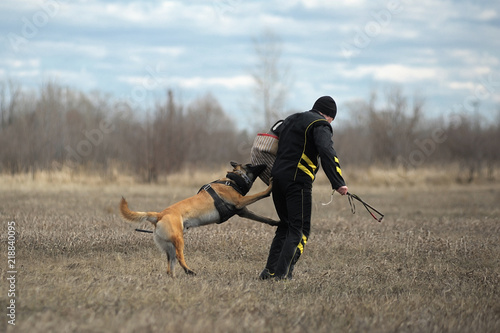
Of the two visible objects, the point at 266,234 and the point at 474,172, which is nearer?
the point at 266,234

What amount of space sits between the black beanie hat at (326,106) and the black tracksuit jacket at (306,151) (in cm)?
8

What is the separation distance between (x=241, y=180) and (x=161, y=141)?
55.3 ft

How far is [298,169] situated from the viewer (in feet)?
19.6

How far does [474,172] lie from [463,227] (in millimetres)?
16471

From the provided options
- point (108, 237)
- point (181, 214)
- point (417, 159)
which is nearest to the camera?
point (181, 214)

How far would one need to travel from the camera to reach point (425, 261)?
7637 millimetres

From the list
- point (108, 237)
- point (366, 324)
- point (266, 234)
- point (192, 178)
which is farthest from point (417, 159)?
point (366, 324)

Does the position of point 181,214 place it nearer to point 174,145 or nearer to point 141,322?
point 141,322

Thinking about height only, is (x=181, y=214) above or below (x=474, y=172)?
above

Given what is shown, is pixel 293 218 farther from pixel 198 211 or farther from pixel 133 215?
pixel 133 215

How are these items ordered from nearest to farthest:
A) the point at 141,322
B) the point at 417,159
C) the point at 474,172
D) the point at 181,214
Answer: the point at 141,322, the point at 181,214, the point at 474,172, the point at 417,159

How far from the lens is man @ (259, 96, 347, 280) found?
5883 mm

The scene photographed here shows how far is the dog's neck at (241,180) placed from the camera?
6.44 meters

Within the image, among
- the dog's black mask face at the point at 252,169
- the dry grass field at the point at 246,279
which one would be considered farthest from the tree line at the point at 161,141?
the dog's black mask face at the point at 252,169
